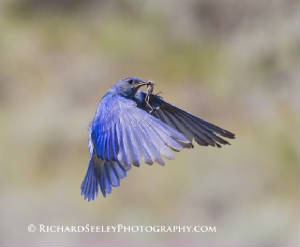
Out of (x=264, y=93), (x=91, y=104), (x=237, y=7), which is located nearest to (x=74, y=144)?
(x=91, y=104)

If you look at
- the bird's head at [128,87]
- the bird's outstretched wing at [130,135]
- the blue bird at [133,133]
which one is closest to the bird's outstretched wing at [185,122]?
the blue bird at [133,133]

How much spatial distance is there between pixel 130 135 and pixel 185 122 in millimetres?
808

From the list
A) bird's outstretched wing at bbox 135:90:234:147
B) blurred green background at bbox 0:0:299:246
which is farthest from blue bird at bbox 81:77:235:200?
blurred green background at bbox 0:0:299:246

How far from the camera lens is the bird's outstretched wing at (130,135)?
3340 mm

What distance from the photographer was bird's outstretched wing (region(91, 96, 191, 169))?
3.34 meters

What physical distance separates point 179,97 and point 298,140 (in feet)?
6.68

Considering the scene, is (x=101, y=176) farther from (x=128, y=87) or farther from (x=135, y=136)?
(x=135, y=136)

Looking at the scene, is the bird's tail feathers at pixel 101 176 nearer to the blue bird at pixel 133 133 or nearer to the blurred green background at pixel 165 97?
the blue bird at pixel 133 133

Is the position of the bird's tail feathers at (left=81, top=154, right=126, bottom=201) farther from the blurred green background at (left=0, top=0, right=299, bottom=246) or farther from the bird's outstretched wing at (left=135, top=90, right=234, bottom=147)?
the blurred green background at (left=0, top=0, right=299, bottom=246)

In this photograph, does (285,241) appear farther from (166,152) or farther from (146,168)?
(166,152)

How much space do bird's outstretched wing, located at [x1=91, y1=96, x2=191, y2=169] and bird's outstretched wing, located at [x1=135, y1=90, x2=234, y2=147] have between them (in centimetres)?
35

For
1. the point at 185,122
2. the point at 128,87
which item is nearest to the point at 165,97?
the point at 185,122

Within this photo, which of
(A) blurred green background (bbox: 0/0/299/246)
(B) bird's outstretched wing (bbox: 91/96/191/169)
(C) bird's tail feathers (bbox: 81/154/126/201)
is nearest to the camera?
(B) bird's outstretched wing (bbox: 91/96/191/169)

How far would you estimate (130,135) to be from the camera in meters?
3.65
